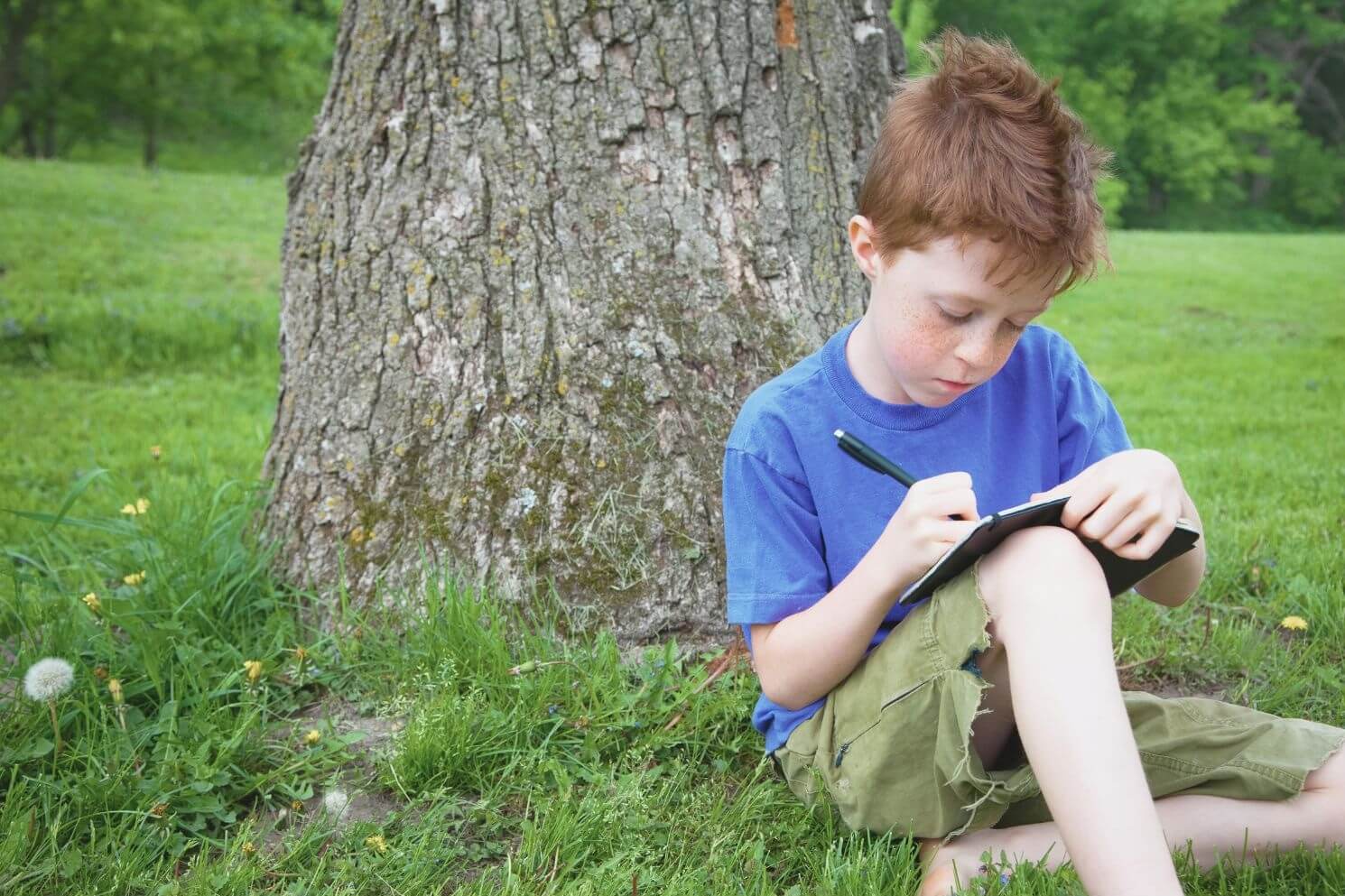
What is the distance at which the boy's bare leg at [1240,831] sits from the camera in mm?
1923

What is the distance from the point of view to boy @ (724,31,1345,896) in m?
1.62

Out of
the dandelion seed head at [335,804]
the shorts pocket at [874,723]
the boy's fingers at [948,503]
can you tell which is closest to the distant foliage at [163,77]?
the dandelion seed head at [335,804]

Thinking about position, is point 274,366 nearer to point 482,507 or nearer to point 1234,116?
point 482,507

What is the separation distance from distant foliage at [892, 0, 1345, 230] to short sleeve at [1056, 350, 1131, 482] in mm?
28119

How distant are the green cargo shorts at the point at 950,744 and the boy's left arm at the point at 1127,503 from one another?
181mm

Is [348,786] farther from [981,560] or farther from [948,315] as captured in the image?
[948,315]

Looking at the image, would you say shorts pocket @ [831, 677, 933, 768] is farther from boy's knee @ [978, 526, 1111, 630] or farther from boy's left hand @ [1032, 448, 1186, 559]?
boy's left hand @ [1032, 448, 1186, 559]

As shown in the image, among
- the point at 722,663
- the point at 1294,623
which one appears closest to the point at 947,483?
the point at 722,663

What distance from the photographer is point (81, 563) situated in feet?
9.91

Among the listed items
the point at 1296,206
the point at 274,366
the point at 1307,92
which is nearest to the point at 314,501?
the point at 274,366

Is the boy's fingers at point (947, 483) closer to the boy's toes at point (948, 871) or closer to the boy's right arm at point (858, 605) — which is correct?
the boy's right arm at point (858, 605)

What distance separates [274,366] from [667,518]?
4163 millimetres

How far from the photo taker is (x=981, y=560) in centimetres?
175

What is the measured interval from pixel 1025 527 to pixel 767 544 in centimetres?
44
